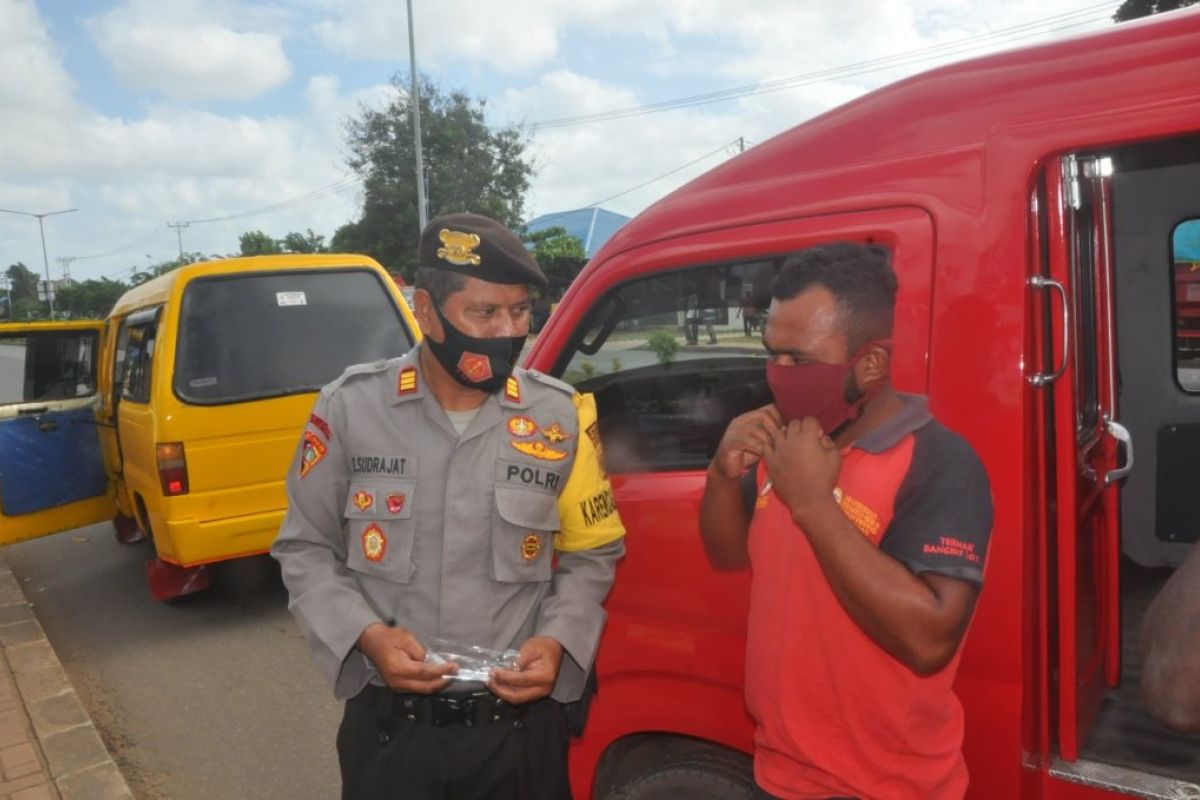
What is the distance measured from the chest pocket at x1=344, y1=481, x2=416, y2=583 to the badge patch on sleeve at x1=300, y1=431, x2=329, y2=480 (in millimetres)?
109

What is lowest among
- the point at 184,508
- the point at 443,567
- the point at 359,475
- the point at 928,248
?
the point at 184,508

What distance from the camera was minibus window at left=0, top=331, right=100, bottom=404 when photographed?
243 inches

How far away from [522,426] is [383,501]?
0.32 meters

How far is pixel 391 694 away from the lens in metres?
1.80

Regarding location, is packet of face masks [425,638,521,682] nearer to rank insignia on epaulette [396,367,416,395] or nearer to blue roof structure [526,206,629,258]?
rank insignia on epaulette [396,367,416,395]

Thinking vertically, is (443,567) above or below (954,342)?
below

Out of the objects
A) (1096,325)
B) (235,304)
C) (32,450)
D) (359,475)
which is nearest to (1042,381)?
(1096,325)

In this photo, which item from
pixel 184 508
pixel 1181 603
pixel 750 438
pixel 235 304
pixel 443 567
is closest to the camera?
pixel 1181 603

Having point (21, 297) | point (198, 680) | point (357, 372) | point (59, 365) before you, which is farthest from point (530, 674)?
point (21, 297)

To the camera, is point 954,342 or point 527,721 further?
point 527,721

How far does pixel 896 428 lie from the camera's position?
142 centimetres

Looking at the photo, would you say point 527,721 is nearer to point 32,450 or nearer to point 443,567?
point 443,567

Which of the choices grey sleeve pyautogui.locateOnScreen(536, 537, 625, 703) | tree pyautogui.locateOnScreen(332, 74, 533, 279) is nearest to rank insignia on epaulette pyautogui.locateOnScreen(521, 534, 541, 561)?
grey sleeve pyautogui.locateOnScreen(536, 537, 625, 703)

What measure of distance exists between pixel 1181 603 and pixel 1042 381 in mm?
482
